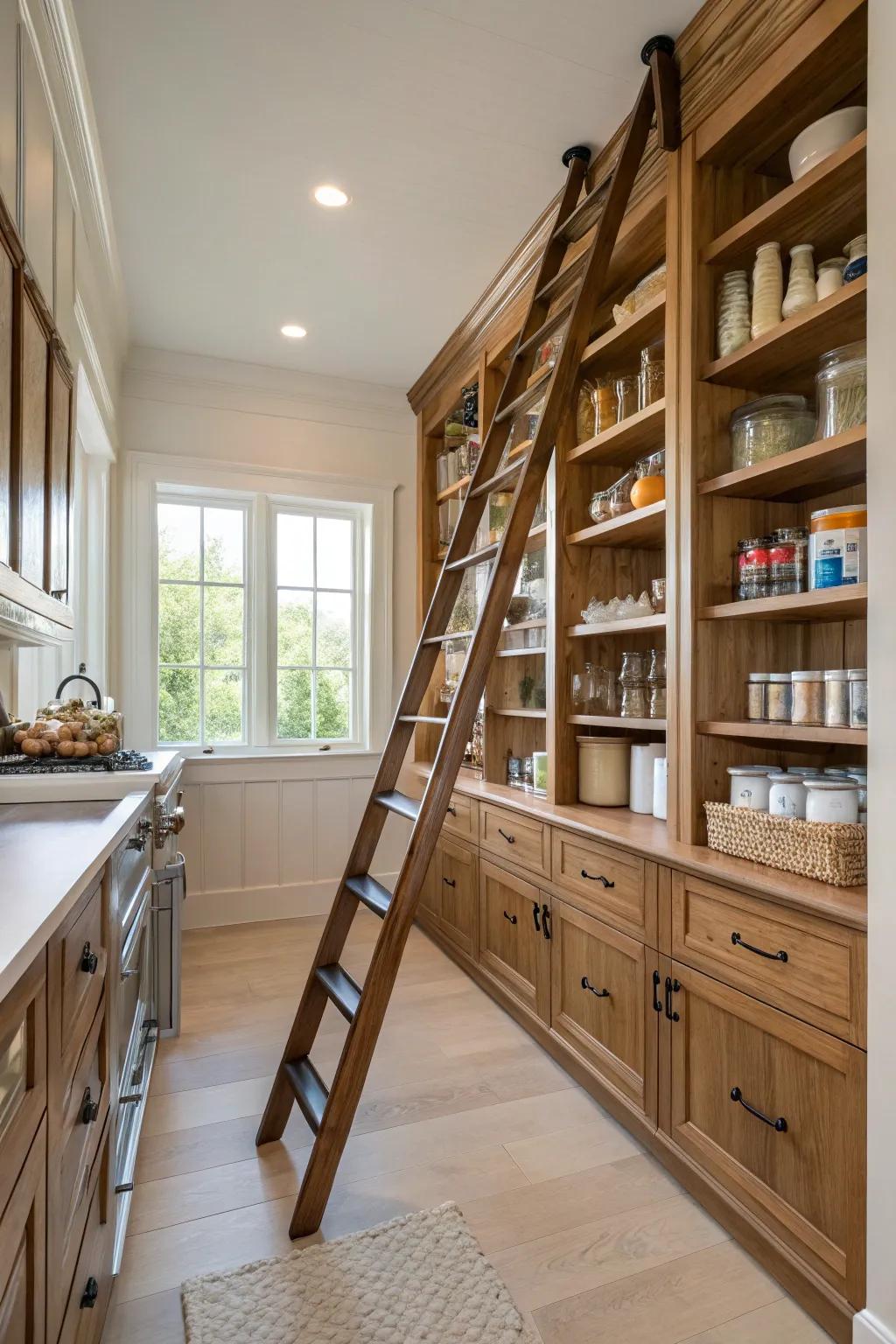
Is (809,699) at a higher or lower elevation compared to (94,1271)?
higher

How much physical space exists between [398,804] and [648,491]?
3.87 ft

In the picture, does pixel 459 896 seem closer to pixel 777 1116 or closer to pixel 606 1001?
pixel 606 1001

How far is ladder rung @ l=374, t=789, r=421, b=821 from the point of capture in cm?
192

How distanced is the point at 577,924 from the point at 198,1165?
119 centimetres

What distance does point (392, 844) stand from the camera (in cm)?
412

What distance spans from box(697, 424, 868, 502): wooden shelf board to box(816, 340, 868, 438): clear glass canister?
0.06 metres

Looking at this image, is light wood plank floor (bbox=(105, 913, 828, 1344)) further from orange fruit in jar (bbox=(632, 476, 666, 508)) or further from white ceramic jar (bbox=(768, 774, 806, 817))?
orange fruit in jar (bbox=(632, 476, 666, 508))

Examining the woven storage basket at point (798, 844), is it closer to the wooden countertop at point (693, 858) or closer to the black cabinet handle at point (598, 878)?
→ the wooden countertop at point (693, 858)

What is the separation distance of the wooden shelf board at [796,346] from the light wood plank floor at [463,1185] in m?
2.02

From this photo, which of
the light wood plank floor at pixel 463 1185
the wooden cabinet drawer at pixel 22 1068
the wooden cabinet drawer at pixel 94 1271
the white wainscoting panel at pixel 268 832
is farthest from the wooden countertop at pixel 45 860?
the white wainscoting panel at pixel 268 832

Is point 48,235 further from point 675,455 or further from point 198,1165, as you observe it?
point 198,1165

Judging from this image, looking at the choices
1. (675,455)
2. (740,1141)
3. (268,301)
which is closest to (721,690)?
(675,455)

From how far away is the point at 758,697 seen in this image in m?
1.85

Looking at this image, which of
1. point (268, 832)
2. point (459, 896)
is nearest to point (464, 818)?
point (459, 896)
